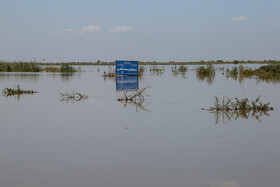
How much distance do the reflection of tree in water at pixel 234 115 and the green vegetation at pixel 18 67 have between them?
45.3 meters

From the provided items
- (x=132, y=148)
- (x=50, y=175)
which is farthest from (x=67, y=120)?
(x=50, y=175)

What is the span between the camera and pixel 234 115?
1317cm

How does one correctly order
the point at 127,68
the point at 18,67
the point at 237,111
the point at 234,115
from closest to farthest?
the point at 234,115, the point at 237,111, the point at 127,68, the point at 18,67

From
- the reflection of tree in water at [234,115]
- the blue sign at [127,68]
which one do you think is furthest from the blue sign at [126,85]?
the reflection of tree in water at [234,115]

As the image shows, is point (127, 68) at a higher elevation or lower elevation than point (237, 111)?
higher

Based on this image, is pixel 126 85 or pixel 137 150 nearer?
pixel 137 150

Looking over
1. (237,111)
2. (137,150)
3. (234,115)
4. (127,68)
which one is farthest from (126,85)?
(137,150)

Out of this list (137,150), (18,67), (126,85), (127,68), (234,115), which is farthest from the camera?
(18,67)

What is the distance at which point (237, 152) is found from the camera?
26.3ft

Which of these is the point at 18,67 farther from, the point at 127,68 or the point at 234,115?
the point at 234,115

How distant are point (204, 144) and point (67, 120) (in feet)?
15.8

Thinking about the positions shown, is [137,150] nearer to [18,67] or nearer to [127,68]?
[127,68]

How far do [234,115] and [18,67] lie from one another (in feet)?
154

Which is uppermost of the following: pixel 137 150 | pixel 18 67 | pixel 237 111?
pixel 18 67
